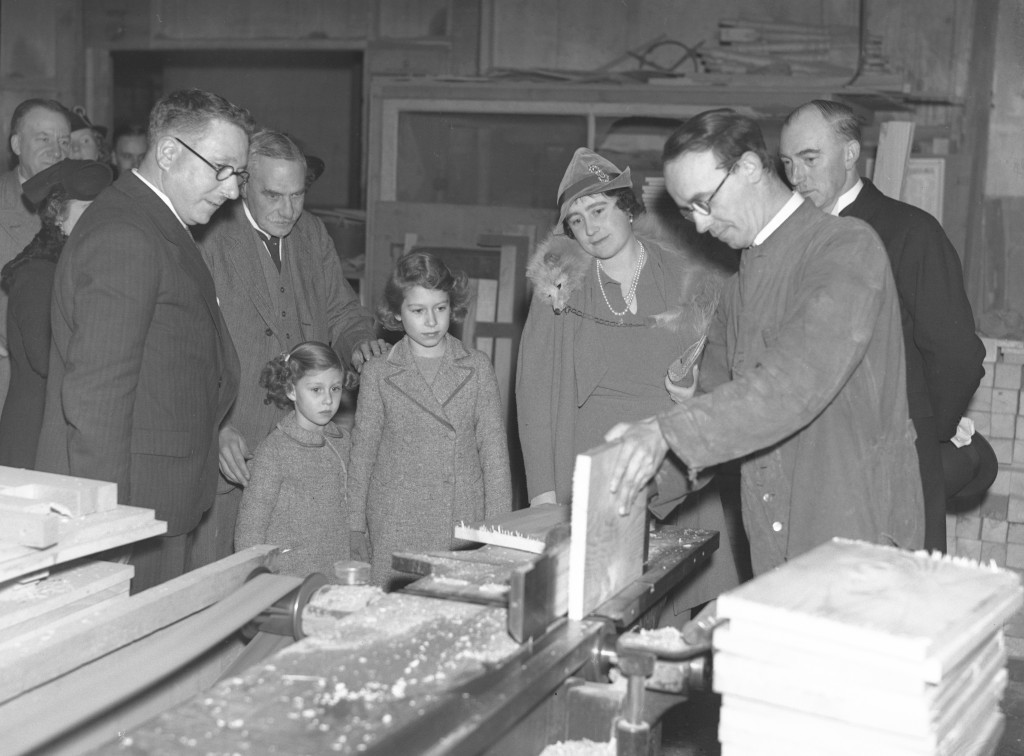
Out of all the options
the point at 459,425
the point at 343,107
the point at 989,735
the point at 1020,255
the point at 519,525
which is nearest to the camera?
the point at 989,735

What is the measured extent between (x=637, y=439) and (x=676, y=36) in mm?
4256

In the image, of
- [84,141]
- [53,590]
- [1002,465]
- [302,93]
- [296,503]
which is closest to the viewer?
[53,590]

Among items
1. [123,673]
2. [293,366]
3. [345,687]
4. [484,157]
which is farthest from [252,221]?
[345,687]

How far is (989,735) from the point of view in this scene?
1877mm

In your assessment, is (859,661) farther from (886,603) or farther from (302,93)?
(302,93)

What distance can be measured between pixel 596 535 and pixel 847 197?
1.82 metres

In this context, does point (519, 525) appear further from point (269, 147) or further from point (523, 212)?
point (523, 212)

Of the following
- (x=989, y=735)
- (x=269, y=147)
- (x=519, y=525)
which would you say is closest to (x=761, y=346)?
(x=519, y=525)

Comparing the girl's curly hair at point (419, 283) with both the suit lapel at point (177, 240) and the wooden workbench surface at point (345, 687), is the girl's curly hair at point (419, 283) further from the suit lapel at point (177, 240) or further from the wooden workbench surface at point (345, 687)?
the wooden workbench surface at point (345, 687)

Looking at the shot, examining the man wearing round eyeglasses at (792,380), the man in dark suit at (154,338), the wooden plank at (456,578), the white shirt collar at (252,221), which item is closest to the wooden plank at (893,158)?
the man wearing round eyeglasses at (792,380)

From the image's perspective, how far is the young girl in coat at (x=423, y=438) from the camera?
3686 mm

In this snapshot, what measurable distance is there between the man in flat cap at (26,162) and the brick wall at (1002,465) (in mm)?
4042

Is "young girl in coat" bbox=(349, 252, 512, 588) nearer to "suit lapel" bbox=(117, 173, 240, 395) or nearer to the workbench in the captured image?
"suit lapel" bbox=(117, 173, 240, 395)

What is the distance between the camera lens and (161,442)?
2.83m
